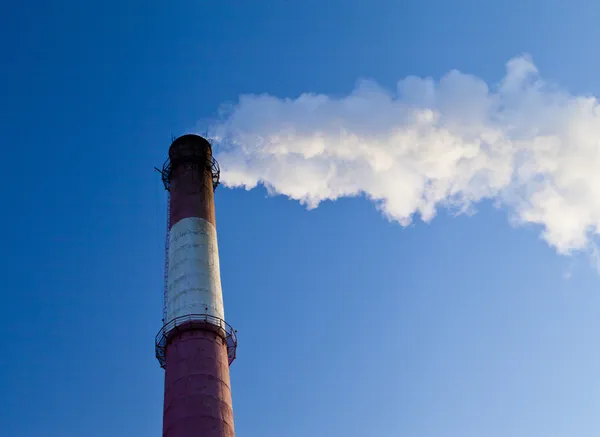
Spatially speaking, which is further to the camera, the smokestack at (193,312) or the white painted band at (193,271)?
the white painted band at (193,271)

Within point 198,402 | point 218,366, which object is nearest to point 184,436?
point 198,402

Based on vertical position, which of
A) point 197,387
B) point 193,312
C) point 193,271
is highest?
point 193,271

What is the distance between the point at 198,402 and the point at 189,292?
19.2 ft

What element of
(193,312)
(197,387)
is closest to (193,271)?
(193,312)

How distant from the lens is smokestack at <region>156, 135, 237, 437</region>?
2755cm

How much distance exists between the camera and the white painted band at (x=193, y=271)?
31.1m

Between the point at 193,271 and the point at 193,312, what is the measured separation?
2.43 metres

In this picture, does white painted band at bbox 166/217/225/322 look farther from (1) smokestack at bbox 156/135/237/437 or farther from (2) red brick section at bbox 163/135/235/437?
(2) red brick section at bbox 163/135/235/437

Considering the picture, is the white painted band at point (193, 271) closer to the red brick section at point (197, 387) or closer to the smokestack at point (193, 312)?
the smokestack at point (193, 312)

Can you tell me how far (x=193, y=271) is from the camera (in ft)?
105

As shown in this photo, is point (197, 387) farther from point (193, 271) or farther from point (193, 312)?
point (193, 271)

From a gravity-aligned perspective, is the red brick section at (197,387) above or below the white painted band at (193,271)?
below

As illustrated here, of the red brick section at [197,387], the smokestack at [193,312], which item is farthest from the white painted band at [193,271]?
the red brick section at [197,387]

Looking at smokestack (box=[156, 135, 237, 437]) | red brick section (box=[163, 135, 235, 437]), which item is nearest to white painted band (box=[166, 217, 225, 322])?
smokestack (box=[156, 135, 237, 437])
